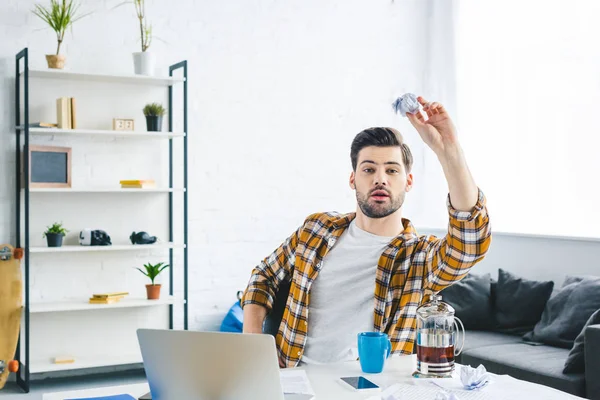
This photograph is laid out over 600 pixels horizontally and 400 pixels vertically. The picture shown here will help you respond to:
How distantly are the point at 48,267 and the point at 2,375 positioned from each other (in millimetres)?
656

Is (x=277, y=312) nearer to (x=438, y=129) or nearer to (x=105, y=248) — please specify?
(x=438, y=129)

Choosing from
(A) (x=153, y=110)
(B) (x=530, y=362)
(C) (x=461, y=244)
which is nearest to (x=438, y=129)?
(C) (x=461, y=244)

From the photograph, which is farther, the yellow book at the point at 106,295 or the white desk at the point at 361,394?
the yellow book at the point at 106,295

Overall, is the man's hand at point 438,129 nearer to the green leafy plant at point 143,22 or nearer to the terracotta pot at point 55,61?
the terracotta pot at point 55,61

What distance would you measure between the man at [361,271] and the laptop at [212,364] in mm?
747

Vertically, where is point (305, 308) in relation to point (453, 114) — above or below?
below

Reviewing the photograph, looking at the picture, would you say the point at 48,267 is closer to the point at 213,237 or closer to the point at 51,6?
the point at 213,237

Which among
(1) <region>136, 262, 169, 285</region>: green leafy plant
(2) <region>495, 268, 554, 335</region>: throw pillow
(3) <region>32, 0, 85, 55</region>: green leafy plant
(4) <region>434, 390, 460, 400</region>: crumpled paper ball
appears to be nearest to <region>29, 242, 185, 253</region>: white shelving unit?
(1) <region>136, 262, 169, 285</region>: green leafy plant

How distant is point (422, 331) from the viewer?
1762mm

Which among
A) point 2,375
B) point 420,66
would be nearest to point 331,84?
point 420,66

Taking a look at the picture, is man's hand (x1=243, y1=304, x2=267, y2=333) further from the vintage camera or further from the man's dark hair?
the vintage camera

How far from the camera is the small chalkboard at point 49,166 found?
4254 mm

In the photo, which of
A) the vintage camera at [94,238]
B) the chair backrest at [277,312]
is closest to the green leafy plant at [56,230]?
the vintage camera at [94,238]

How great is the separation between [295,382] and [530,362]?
2154 millimetres
